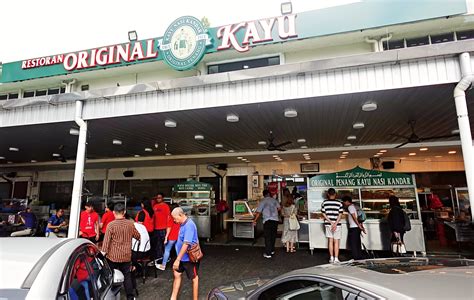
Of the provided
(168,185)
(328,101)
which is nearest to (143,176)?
(168,185)

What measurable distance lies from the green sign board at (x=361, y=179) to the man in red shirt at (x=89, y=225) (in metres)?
5.69

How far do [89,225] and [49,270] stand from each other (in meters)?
4.64

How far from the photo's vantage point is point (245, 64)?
9.60m

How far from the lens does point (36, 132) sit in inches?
270

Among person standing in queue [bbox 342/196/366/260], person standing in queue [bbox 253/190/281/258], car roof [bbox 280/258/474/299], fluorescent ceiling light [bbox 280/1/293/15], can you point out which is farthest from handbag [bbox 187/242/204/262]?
fluorescent ceiling light [bbox 280/1/293/15]

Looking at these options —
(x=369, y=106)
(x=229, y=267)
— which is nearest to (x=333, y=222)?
(x=229, y=267)

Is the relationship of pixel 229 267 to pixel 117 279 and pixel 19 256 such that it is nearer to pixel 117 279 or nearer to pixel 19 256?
pixel 117 279

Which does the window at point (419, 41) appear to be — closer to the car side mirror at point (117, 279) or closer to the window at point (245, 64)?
the window at point (245, 64)

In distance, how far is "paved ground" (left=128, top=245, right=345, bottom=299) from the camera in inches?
187

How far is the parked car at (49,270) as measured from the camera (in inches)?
60.9

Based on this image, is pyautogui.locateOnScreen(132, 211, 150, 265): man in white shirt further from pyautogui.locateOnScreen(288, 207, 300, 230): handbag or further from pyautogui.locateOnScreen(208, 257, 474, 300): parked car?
pyautogui.locateOnScreen(288, 207, 300, 230): handbag

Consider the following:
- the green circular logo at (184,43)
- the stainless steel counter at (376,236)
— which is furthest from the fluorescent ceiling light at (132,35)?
the stainless steel counter at (376,236)

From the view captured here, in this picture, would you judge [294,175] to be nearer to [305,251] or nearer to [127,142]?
[305,251]

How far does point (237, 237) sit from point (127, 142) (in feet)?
16.1
